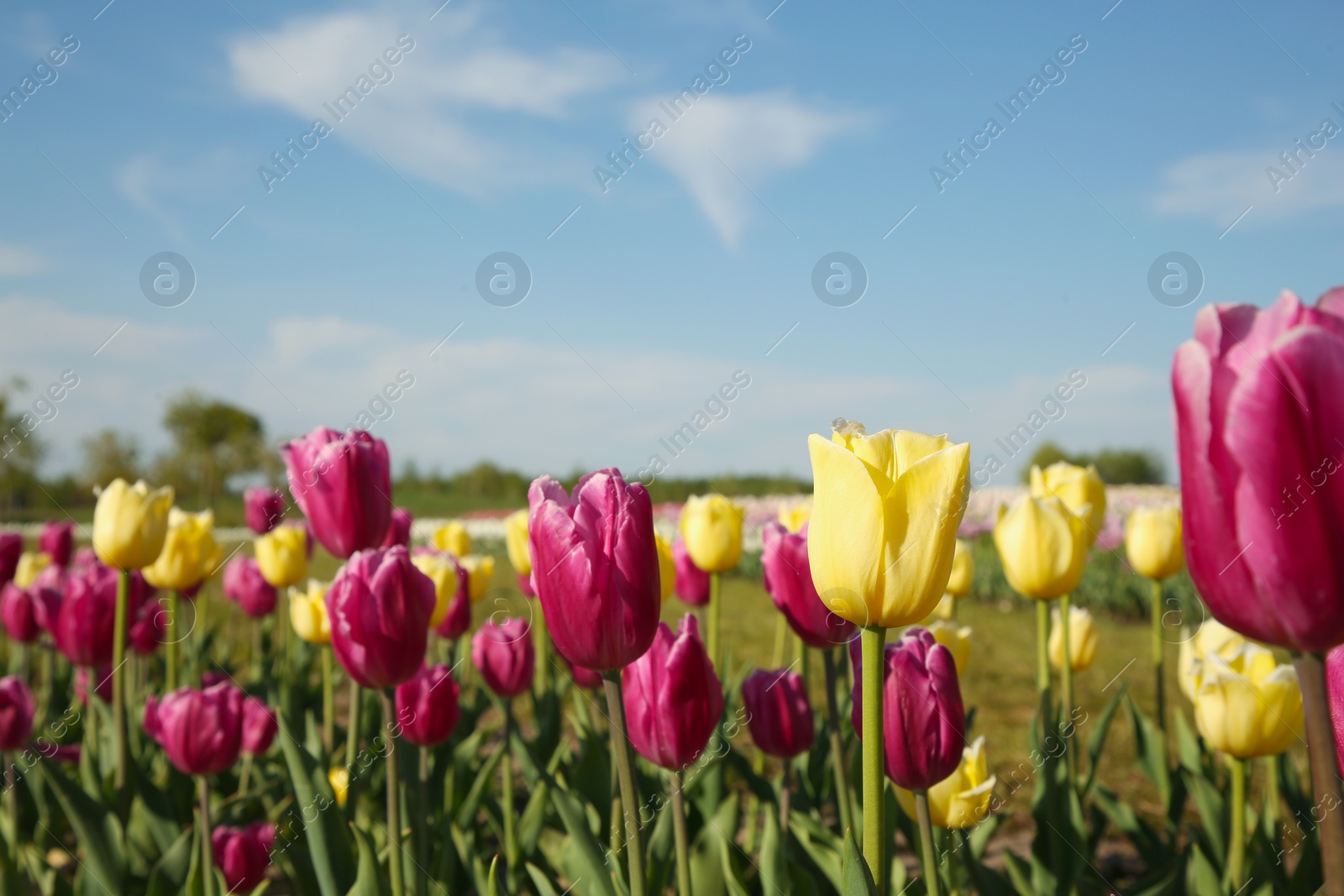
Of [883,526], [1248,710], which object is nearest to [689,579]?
[1248,710]

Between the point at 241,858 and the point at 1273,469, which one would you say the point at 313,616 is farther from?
the point at 1273,469

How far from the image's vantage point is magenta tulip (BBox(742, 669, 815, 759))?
1872 millimetres

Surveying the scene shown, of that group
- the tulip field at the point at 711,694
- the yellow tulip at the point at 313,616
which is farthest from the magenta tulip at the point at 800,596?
the yellow tulip at the point at 313,616

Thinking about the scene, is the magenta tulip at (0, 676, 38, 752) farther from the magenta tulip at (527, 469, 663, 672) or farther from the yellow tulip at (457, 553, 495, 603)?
the magenta tulip at (527, 469, 663, 672)

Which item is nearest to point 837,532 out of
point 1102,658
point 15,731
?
point 15,731

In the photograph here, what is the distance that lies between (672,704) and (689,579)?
62.5 inches

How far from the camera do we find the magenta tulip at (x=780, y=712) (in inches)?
73.7

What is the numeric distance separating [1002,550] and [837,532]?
1280mm

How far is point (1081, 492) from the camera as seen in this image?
257 cm

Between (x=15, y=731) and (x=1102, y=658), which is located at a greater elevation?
(x=15, y=731)

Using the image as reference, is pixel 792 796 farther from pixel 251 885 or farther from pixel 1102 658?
pixel 1102 658

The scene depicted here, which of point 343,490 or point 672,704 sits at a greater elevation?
point 343,490

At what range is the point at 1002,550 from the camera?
2131 mm

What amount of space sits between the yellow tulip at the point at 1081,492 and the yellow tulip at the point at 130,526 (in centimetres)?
251
